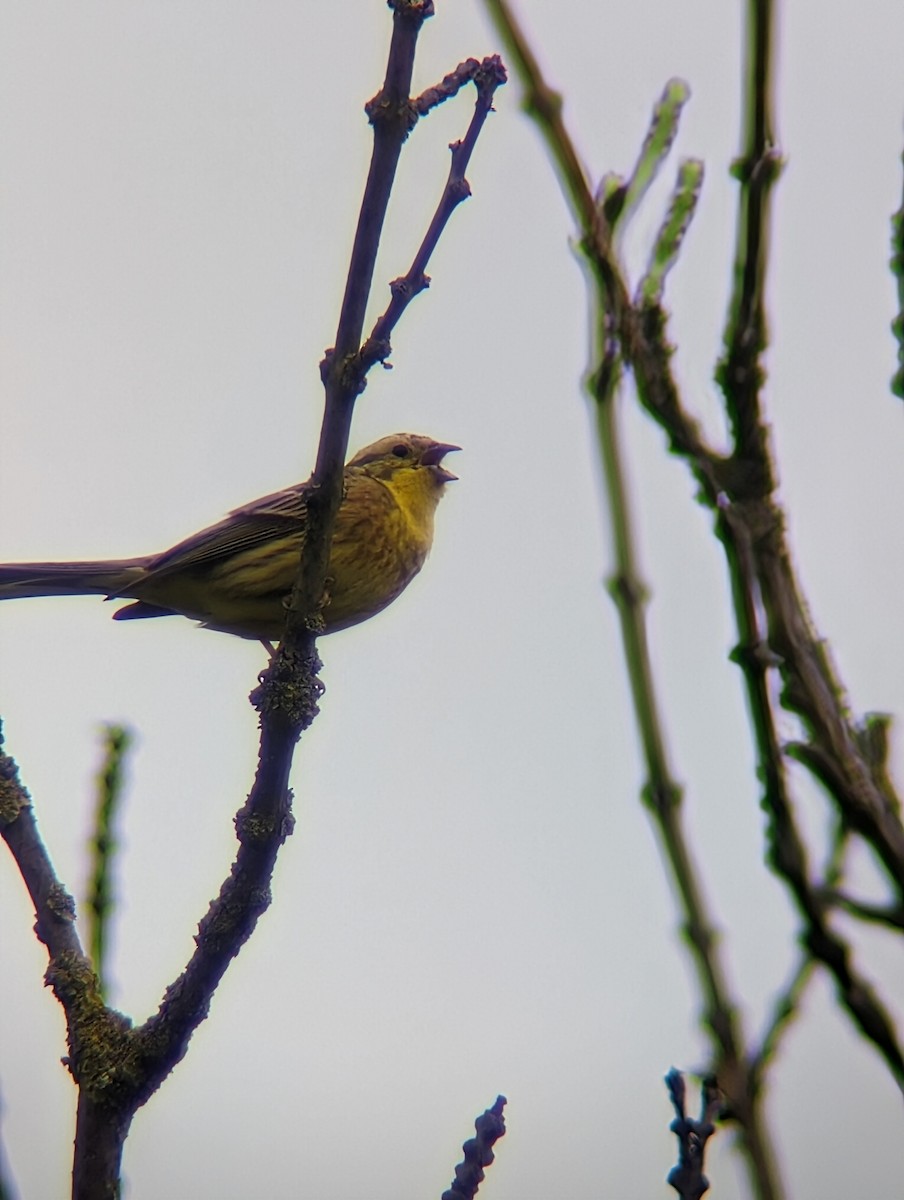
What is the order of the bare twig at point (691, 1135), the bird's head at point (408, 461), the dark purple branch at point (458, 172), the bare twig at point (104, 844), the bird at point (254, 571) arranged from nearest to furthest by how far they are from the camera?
the bare twig at point (691, 1135), the dark purple branch at point (458, 172), the bare twig at point (104, 844), the bird at point (254, 571), the bird's head at point (408, 461)

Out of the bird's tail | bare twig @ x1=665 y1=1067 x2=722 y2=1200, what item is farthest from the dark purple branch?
the bird's tail

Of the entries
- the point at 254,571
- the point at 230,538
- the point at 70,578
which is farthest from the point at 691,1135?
the point at 70,578

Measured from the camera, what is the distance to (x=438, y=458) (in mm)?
8055

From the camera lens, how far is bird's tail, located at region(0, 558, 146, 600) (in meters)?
6.93

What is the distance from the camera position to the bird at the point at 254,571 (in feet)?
22.2

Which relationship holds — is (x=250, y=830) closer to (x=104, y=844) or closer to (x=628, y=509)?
(x=104, y=844)

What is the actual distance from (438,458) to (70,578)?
6.85 ft

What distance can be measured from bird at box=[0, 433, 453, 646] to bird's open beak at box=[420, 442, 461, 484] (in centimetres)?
65

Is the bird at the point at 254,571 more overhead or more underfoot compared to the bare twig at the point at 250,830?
more overhead

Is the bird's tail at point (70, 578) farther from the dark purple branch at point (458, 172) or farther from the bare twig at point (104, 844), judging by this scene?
the dark purple branch at point (458, 172)

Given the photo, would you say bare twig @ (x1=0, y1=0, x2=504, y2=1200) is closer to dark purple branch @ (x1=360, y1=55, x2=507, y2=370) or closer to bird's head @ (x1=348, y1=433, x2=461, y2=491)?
dark purple branch @ (x1=360, y1=55, x2=507, y2=370)

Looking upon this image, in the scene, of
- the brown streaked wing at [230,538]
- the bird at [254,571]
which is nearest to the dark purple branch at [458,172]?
the bird at [254,571]

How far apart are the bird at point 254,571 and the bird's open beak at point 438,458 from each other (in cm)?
65

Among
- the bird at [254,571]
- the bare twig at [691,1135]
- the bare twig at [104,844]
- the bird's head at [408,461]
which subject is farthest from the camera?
the bird's head at [408,461]
